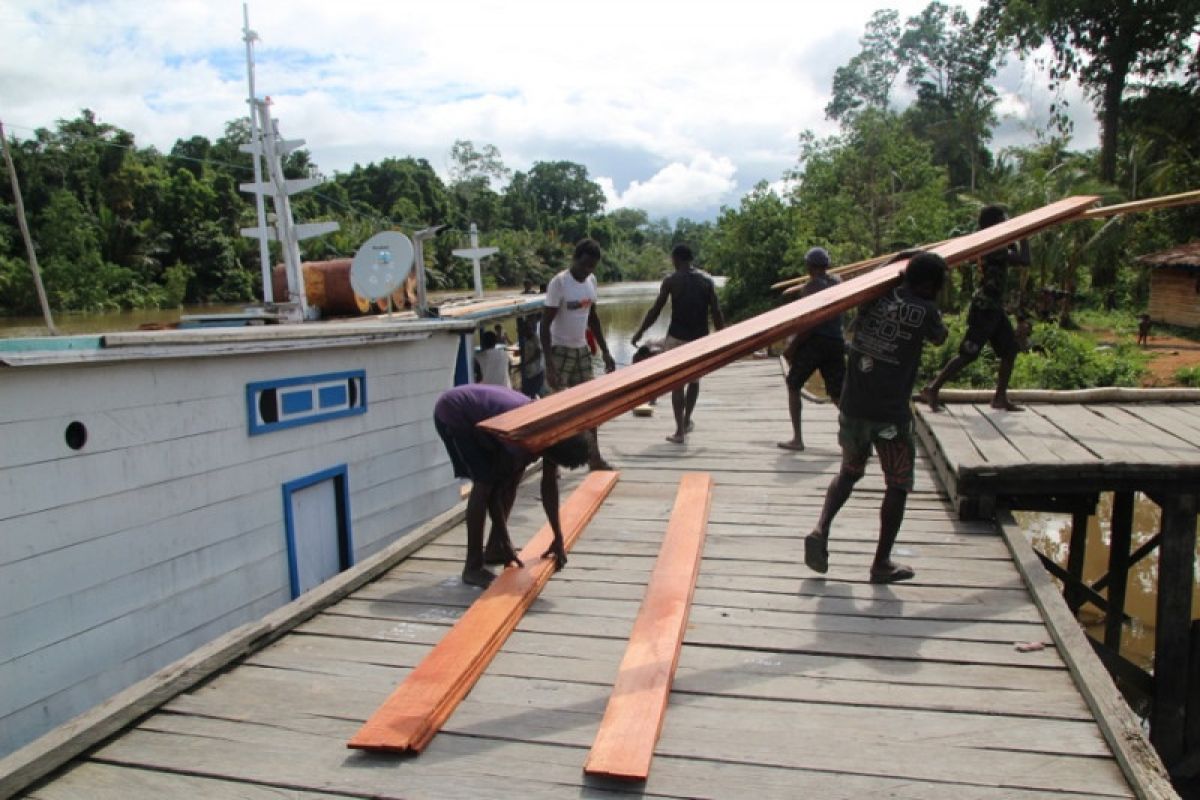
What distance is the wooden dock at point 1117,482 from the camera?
4883 mm

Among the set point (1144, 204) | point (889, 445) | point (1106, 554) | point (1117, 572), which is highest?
point (1144, 204)

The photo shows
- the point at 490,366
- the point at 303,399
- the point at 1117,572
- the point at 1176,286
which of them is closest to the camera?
the point at 303,399

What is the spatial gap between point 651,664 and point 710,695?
0.26 meters

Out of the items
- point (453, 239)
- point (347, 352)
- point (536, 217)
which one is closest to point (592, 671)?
point (347, 352)

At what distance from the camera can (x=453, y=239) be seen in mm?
52531

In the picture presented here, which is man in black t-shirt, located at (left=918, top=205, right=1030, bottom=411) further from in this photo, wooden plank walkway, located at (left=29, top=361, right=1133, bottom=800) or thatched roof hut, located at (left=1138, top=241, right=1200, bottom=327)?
thatched roof hut, located at (left=1138, top=241, right=1200, bottom=327)

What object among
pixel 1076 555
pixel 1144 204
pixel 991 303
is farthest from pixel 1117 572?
pixel 1144 204

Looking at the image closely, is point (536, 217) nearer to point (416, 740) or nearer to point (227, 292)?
point (227, 292)

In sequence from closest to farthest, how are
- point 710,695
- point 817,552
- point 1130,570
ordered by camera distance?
point 710,695 → point 817,552 → point 1130,570

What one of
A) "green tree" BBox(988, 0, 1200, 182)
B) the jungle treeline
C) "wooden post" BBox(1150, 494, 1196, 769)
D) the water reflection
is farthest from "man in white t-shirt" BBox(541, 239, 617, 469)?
"green tree" BBox(988, 0, 1200, 182)

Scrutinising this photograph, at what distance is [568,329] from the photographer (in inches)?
264

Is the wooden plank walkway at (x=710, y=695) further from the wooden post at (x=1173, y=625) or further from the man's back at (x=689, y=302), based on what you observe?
the man's back at (x=689, y=302)

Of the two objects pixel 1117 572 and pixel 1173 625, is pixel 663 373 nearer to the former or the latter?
pixel 1173 625

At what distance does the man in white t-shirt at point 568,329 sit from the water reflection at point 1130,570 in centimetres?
447
